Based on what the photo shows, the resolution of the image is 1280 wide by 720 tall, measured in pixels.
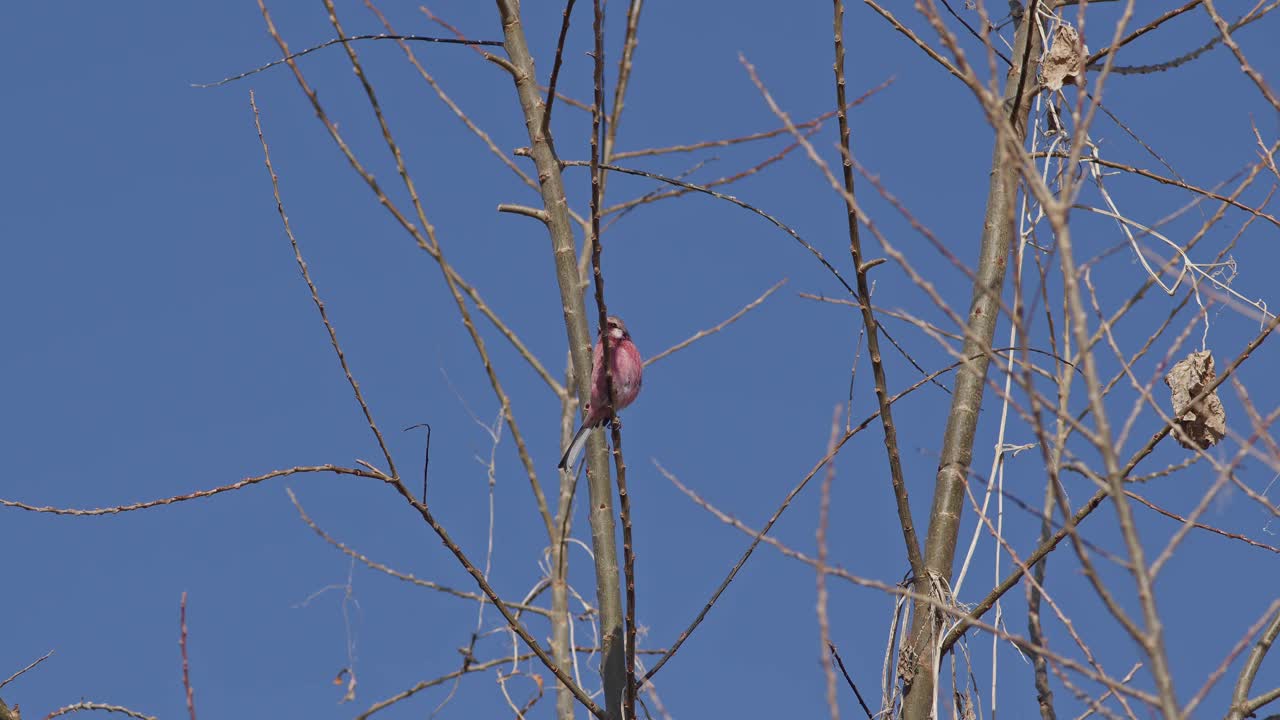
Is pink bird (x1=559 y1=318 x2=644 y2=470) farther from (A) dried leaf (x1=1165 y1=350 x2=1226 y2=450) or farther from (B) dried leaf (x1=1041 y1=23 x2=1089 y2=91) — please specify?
(A) dried leaf (x1=1165 y1=350 x2=1226 y2=450)

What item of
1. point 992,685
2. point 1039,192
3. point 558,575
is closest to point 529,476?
point 558,575

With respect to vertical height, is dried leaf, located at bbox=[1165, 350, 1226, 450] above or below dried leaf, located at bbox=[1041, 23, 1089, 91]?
below

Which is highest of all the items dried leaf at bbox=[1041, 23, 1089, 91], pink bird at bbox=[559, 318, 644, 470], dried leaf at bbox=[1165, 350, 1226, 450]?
pink bird at bbox=[559, 318, 644, 470]

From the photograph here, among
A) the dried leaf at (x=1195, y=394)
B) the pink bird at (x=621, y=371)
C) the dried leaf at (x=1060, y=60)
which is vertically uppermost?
the pink bird at (x=621, y=371)

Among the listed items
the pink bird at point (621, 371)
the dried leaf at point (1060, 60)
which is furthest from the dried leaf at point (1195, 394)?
the pink bird at point (621, 371)

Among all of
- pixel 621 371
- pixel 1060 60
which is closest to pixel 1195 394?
pixel 1060 60

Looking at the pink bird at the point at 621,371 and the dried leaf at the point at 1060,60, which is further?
the pink bird at the point at 621,371

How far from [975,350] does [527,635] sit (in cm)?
126

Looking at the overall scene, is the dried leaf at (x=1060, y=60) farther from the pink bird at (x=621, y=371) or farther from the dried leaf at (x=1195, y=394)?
the pink bird at (x=621, y=371)

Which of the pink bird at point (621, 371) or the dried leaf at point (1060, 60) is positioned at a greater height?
the pink bird at point (621, 371)

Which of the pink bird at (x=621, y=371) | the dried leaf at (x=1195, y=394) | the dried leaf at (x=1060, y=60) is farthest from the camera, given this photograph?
the pink bird at (x=621, y=371)

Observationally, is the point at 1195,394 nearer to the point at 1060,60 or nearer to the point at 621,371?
the point at 1060,60

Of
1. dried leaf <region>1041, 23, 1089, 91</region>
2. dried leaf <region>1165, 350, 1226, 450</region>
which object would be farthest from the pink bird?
dried leaf <region>1165, 350, 1226, 450</region>

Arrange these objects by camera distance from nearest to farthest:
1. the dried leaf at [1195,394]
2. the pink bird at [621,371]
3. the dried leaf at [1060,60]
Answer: the dried leaf at [1195,394] < the dried leaf at [1060,60] < the pink bird at [621,371]
